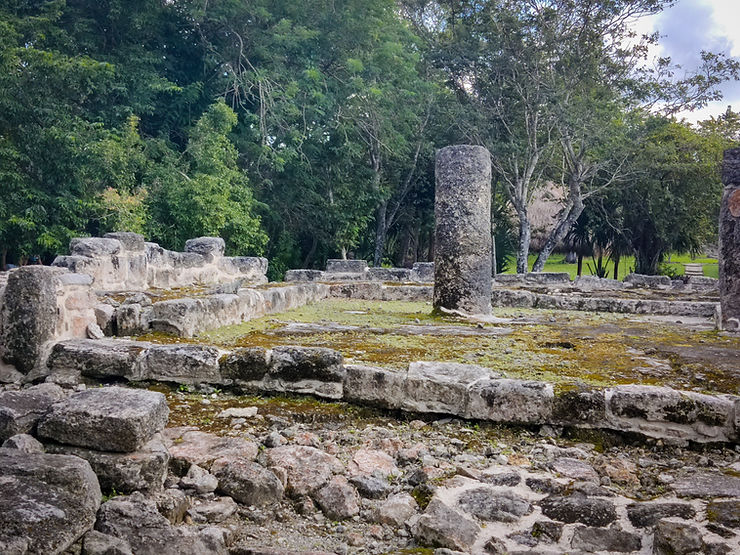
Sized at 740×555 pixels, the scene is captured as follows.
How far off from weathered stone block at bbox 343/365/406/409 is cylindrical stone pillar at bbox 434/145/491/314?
4.13m

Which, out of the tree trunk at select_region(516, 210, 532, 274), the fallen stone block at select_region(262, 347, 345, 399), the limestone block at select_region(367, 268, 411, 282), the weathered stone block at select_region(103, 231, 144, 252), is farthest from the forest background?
the fallen stone block at select_region(262, 347, 345, 399)

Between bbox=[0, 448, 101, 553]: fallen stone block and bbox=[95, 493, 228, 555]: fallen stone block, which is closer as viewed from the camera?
bbox=[0, 448, 101, 553]: fallen stone block

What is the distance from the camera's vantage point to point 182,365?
184 inches

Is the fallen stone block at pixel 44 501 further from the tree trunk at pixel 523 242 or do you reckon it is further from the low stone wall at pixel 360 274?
the tree trunk at pixel 523 242

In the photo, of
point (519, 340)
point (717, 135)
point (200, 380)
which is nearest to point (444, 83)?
point (717, 135)

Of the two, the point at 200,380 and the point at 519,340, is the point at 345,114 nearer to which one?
the point at 519,340

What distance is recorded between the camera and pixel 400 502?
9.86ft

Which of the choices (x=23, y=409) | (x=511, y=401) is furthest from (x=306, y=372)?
(x=23, y=409)

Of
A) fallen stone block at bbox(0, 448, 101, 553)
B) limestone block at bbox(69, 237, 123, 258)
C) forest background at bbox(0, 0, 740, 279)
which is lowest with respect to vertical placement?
fallen stone block at bbox(0, 448, 101, 553)

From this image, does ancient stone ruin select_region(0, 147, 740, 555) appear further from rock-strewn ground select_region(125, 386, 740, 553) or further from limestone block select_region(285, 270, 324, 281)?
limestone block select_region(285, 270, 324, 281)

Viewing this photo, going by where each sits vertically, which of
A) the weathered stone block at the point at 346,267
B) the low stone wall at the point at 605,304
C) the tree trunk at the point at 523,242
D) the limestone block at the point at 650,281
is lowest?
the low stone wall at the point at 605,304

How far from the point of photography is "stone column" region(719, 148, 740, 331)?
737cm

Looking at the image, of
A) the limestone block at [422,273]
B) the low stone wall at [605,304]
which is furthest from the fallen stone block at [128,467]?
the limestone block at [422,273]

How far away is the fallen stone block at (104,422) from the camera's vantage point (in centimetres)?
303
